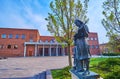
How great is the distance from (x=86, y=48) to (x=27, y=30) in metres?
40.1

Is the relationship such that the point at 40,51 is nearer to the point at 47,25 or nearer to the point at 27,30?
the point at 27,30

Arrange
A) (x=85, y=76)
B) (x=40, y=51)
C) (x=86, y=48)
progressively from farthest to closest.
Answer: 1. (x=40, y=51)
2. (x=86, y=48)
3. (x=85, y=76)

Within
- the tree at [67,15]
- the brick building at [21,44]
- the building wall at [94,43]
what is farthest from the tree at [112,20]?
the building wall at [94,43]

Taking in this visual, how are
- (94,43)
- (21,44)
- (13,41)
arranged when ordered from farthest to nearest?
(94,43) → (21,44) → (13,41)

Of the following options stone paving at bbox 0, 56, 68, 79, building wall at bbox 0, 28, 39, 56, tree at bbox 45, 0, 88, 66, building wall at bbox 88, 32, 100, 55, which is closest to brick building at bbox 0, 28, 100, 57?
building wall at bbox 0, 28, 39, 56

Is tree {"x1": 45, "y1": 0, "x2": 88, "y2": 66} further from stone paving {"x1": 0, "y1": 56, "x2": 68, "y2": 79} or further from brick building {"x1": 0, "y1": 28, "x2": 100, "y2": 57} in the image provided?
brick building {"x1": 0, "y1": 28, "x2": 100, "y2": 57}

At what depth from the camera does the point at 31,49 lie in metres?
41.4

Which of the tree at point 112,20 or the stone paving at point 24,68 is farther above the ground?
the tree at point 112,20

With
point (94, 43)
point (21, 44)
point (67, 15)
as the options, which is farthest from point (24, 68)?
point (94, 43)

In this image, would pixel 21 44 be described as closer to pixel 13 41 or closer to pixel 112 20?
pixel 13 41

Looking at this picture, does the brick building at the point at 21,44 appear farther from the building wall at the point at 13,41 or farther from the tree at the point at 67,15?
the tree at the point at 67,15

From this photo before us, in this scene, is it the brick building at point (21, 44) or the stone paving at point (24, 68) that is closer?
the stone paving at point (24, 68)

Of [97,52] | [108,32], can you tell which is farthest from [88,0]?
[97,52]

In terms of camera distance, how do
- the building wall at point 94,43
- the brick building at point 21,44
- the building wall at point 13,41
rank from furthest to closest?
the building wall at point 94,43, the brick building at point 21,44, the building wall at point 13,41
